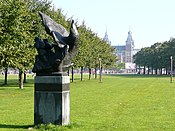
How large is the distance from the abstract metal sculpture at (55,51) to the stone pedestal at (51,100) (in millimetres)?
389

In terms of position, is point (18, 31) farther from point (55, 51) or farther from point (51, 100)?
point (51, 100)

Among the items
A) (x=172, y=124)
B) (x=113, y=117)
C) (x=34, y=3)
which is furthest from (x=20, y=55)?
(x=172, y=124)

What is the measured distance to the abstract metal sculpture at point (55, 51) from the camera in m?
13.9

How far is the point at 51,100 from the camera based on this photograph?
529 inches

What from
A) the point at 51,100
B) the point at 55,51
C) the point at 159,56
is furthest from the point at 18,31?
the point at 159,56

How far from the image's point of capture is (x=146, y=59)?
140 metres

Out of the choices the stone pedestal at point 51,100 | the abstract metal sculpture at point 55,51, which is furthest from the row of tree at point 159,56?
the stone pedestal at point 51,100

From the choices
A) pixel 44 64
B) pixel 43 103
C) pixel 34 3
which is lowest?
pixel 43 103

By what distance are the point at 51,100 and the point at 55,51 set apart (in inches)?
76.8

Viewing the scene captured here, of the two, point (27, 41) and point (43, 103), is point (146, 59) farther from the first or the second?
point (43, 103)

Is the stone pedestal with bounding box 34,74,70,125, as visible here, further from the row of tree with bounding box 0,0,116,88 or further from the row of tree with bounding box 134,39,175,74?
the row of tree with bounding box 134,39,175,74

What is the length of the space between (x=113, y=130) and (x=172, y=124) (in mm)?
2819

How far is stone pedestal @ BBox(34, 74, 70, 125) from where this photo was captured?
1340 cm

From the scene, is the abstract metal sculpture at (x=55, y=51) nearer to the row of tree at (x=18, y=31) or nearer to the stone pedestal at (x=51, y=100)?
the stone pedestal at (x=51, y=100)
